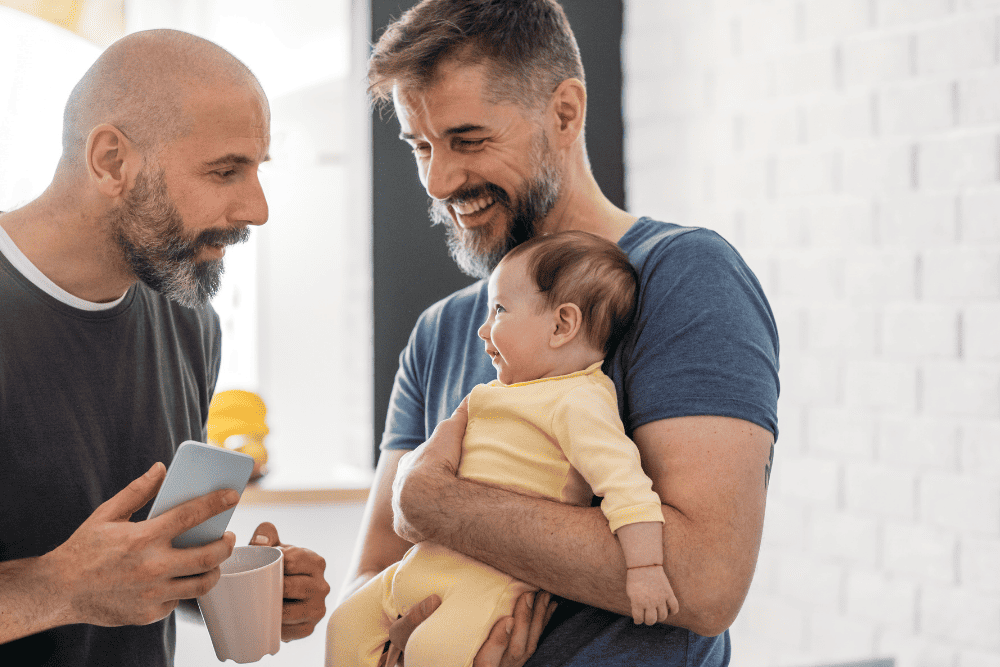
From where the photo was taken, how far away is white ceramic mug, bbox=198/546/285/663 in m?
1.14

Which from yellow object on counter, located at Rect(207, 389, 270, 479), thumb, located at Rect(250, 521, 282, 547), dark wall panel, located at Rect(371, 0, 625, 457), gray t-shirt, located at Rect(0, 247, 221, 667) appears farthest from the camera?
yellow object on counter, located at Rect(207, 389, 270, 479)

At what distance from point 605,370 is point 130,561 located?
2.25 feet

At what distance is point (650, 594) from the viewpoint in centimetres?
95

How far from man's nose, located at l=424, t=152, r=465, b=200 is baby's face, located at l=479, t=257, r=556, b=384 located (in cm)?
20

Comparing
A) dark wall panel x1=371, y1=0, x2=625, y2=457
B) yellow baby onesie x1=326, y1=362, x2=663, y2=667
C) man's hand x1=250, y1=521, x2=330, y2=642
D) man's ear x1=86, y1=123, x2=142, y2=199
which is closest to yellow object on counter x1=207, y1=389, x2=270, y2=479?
dark wall panel x1=371, y1=0, x2=625, y2=457

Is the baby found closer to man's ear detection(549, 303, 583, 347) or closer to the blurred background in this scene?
man's ear detection(549, 303, 583, 347)

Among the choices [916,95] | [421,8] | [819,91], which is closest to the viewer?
[421,8]

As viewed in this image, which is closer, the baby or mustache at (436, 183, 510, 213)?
the baby

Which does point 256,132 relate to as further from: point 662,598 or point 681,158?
point 681,158

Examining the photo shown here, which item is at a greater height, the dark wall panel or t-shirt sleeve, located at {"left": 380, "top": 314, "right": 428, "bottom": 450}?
the dark wall panel

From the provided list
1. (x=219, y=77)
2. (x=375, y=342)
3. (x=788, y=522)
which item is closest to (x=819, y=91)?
(x=788, y=522)

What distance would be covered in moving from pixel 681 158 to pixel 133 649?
1.99 meters

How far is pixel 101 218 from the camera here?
1.33 m

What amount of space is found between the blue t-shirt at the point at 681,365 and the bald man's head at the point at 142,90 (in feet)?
2.58
